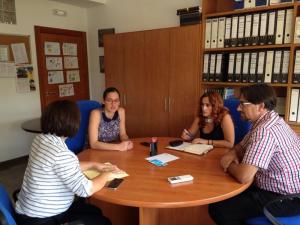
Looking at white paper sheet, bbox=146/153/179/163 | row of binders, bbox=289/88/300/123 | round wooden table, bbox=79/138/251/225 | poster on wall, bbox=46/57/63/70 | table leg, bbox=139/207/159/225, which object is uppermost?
poster on wall, bbox=46/57/63/70

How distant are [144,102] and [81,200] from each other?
1819 mm

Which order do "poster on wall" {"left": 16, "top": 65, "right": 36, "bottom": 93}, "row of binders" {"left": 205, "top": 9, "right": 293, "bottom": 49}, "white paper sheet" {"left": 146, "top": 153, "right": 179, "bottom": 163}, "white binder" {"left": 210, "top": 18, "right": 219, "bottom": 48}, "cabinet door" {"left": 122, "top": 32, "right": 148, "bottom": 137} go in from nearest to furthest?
"white paper sheet" {"left": 146, "top": 153, "right": 179, "bottom": 163} → "row of binders" {"left": 205, "top": 9, "right": 293, "bottom": 49} → "white binder" {"left": 210, "top": 18, "right": 219, "bottom": 48} → "cabinet door" {"left": 122, "top": 32, "right": 148, "bottom": 137} → "poster on wall" {"left": 16, "top": 65, "right": 36, "bottom": 93}

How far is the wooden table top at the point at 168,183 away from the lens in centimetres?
130

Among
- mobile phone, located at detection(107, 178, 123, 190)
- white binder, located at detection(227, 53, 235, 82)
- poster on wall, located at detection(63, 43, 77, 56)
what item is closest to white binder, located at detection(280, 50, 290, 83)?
white binder, located at detection(227, 53, 235, 82)

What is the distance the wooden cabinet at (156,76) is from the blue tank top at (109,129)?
0.88 m

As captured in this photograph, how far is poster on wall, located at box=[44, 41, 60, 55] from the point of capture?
4039mm

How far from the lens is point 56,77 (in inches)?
165

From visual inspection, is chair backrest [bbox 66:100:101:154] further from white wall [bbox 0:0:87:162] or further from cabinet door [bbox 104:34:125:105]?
white wall [bbox 0:0:87:162]

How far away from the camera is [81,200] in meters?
1.74

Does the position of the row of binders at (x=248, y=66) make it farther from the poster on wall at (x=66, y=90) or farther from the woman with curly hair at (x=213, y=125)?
the poster on wall at (x=66, y=90)

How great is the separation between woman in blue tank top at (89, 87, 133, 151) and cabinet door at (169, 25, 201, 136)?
83 cm

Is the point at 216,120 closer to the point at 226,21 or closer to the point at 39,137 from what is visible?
the point at 226,21

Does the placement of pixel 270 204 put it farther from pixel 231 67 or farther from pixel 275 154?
pixel 231 67

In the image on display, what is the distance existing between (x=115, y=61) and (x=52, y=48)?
122 centimetres
